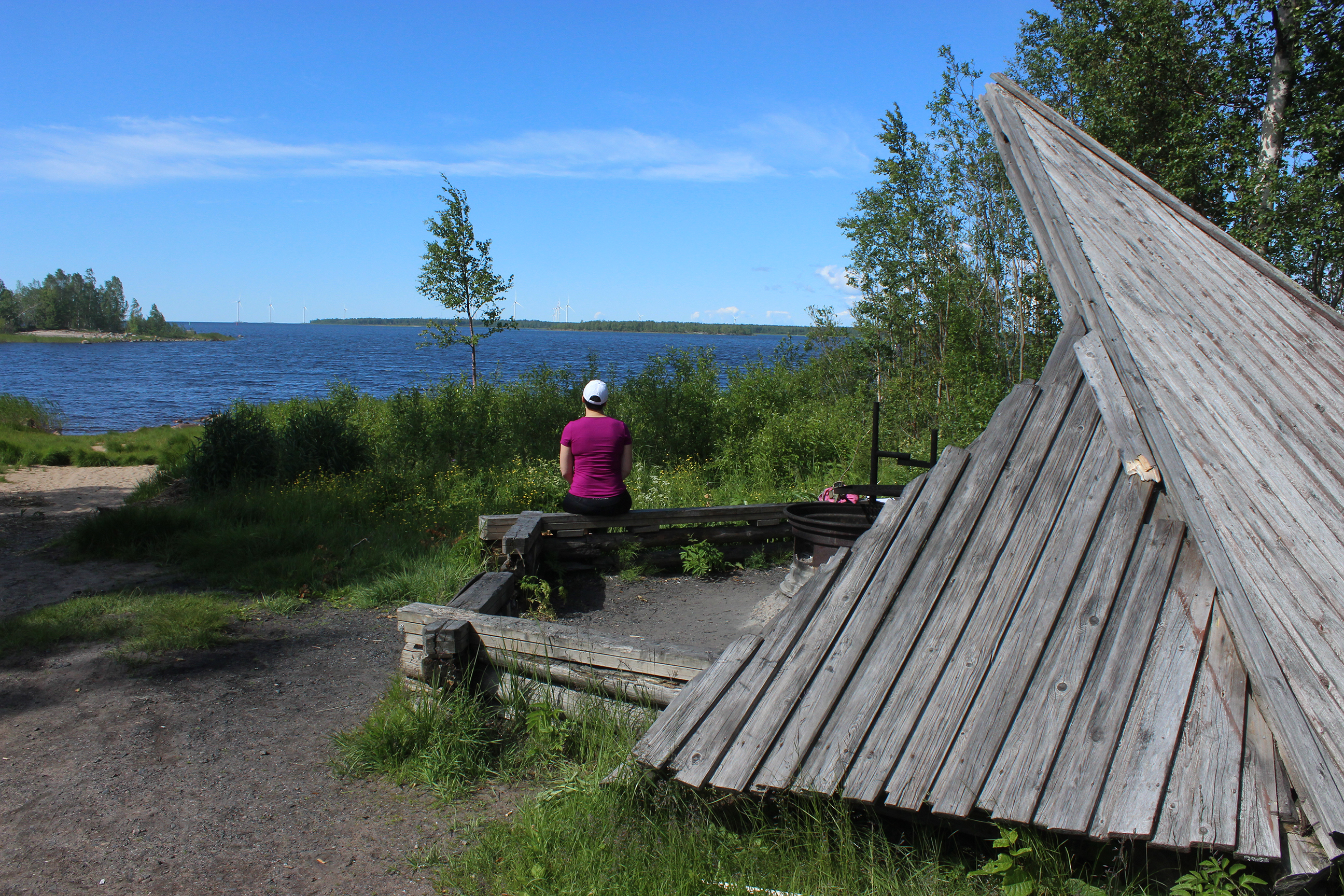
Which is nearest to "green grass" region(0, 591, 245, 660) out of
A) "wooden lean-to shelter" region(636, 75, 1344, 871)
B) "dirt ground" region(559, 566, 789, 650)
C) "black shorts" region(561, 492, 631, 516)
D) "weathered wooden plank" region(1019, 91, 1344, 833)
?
"dirt ground" region(559, 566, 789, 650)

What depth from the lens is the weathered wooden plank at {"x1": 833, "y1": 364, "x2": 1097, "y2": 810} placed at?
2750 millimetres

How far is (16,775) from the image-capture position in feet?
12.4

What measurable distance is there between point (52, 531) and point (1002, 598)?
1033 cm

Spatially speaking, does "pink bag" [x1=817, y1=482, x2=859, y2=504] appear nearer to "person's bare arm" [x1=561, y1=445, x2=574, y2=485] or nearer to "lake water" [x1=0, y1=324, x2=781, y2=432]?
"person's bare arm" [x1=561, y1=445, x2=574, y2=485]

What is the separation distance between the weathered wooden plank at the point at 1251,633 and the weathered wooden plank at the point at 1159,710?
0.42 ft

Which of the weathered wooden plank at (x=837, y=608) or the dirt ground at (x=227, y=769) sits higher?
the weathered wooden plank at (x=837, y=608)

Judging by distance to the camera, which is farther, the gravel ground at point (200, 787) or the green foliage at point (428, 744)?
the green foliage at point (428, 744)

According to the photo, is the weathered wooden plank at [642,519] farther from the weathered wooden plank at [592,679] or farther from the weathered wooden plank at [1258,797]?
the weathered wooden plank at [1258,797]

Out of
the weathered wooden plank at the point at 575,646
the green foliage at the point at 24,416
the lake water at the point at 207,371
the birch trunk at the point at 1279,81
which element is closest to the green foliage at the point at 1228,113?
the birch trunk at the point at 1279,81

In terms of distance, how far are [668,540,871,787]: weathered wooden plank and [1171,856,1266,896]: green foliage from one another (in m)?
1.39

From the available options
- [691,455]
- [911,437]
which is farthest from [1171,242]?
[911,437]

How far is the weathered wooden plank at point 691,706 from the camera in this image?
10.2 feet

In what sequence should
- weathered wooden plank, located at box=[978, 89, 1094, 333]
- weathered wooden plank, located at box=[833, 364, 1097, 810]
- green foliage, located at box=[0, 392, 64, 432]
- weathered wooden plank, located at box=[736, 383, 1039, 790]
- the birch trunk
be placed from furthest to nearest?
green foliage, located at box=[0, 392, 64, 432]
the birch trunk
weathered wooden plank, located at box=[978, 89, 1094, 333]
weathered wooden plank, located at box=[736, 383, 1039, 790]
weathered wooden plank, located at box=[833, 364, 1097, 810]

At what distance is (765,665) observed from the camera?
3195 millimetres
